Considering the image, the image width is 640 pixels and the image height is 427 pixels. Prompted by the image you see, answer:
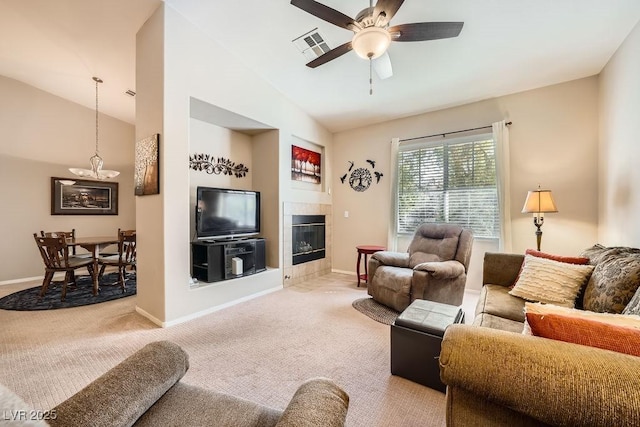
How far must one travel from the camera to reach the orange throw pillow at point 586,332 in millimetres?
749

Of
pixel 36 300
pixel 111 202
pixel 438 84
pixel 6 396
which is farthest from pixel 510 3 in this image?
pixel 111 202

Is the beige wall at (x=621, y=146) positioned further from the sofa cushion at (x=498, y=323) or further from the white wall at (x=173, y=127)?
the white wall at (x=173, y=127)

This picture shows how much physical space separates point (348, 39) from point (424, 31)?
1.07 metres

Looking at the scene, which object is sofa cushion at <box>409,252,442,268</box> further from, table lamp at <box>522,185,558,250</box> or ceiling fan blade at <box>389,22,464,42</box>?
ceiling fan blade at <box>389,22,464,42</box>

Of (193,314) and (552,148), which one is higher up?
(552,148)

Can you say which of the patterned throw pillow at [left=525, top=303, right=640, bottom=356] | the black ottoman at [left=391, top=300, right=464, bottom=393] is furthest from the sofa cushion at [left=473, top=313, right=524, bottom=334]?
the patterned throw pillow at [left=525, top=303, right=640, bottom=356]

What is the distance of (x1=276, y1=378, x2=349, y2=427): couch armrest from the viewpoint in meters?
0.61

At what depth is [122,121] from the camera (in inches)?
214

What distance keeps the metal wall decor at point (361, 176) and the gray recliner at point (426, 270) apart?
4.72 feet

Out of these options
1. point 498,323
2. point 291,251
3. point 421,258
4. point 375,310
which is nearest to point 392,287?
point 375,310

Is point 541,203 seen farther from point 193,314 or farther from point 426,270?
point 193,314

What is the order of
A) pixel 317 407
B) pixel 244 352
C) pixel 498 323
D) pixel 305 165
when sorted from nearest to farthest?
1. pixel 317 407
2. pixel 498 323
3. pixel 244 352
4. pixel 305 165

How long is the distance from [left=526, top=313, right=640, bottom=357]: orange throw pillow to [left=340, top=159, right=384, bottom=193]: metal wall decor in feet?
12.7

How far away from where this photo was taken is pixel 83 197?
195 inches
